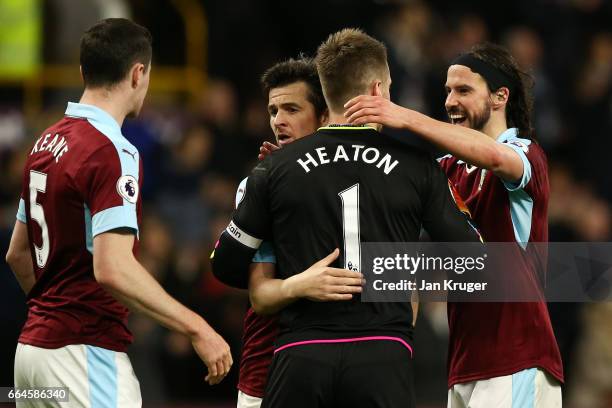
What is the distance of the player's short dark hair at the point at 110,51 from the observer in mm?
5148

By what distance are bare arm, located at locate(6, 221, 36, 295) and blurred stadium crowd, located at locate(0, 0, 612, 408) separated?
419 cm

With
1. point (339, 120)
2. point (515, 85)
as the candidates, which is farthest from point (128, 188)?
point (515, 85)

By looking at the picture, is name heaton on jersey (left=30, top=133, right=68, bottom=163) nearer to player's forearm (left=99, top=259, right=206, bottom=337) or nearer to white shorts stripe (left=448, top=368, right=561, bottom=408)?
player's forearm (left=99, top=259, right=206, bottom=337)

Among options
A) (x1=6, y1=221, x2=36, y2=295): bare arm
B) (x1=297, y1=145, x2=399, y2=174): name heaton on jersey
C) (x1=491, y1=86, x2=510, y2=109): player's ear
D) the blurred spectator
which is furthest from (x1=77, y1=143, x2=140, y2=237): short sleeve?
the blurred spectator

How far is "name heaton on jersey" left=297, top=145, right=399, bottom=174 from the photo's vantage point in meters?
4.80

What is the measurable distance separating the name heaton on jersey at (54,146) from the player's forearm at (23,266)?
574 mm

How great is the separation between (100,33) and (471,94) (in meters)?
1.83

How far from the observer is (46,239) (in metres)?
5.09

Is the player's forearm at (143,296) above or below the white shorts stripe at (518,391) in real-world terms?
above

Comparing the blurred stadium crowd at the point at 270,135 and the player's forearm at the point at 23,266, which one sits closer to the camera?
the player's forearm at the point at 23,266

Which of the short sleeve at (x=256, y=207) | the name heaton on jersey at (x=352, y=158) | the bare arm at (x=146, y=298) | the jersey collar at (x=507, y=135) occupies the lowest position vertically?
the bare arm at (x=146, y=298)

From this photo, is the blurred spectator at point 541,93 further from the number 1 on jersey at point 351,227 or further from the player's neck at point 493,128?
the number 1 on jersey at point 351,227

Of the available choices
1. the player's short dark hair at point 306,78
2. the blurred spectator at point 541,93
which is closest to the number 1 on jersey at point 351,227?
the player's short dark hair at point 306,78

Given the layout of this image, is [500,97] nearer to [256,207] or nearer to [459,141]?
[459,141]
